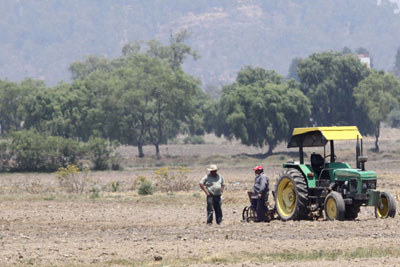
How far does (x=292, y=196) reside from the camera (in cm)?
2223

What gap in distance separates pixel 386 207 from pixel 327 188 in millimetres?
1551

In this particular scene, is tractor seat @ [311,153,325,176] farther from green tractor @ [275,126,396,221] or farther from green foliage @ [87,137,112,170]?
green foliage @ [87,137,112,170]

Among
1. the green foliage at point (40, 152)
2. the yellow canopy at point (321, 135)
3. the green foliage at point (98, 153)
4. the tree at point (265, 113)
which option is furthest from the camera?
the tree at point (265, 113)

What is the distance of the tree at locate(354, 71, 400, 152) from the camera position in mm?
86938

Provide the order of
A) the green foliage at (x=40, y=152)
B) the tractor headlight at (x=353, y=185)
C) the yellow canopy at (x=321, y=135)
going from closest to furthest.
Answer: the tractor headlight at (x=353, y=185) < the yellow canopy at (x=321, y=135) < the green foliage at (x=40, y=152)

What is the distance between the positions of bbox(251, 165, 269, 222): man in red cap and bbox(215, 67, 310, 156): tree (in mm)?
58290

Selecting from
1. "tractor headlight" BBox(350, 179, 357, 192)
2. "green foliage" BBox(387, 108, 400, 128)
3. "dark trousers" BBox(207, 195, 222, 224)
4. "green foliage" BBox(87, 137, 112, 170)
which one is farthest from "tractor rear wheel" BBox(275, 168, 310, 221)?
"green foliage" BBox(387, 108, 400, 128)

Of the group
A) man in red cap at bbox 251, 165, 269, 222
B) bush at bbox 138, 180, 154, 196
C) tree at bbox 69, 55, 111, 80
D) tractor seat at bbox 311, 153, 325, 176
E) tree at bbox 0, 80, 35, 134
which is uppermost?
tree at bbox 69, 55, 111, 80

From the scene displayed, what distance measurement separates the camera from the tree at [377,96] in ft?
285

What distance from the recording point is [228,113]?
275ft

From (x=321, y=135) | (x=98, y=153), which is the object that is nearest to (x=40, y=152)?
(x=98, y=153)

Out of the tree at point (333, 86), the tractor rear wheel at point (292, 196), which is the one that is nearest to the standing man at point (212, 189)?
the tractor rear wheel at point (292, 196)

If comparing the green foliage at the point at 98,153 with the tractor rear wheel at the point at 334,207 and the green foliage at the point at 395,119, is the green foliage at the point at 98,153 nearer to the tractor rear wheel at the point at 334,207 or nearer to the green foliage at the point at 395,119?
the tractor rear wheel at the point at 334,207

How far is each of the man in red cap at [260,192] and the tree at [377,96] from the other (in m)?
65.0
